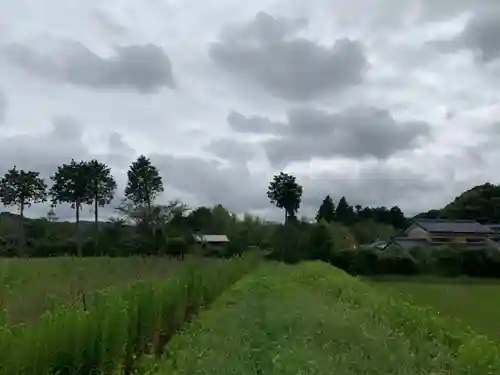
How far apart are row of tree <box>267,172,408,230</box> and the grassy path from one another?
127ft

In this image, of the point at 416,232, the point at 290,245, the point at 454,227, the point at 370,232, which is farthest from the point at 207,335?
the point at 370,232

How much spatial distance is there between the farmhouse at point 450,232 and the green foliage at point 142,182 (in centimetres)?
1850

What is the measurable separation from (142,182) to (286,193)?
12.1 metres

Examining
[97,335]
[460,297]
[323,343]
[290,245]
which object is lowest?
[460,297]

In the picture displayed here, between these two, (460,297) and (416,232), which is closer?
(460,297)

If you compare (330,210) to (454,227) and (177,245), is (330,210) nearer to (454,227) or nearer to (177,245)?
(454,227)

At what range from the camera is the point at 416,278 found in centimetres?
2916

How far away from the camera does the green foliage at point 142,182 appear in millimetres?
45438

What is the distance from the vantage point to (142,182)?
150 feet

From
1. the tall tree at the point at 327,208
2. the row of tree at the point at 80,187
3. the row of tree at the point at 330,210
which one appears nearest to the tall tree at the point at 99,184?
the row of tree at the point at 80,187

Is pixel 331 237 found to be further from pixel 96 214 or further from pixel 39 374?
pixel 39 374

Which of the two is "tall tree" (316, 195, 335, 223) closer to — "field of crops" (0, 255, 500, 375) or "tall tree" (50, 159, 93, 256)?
"tall tree" (50, 159, 93, 256)

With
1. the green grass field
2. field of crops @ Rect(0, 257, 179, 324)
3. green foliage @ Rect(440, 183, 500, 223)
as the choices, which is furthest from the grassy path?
green foliage @ Rect(440, 183, 500, 223)

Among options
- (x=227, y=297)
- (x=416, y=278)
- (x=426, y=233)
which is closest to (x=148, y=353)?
(x=227, y=297)
